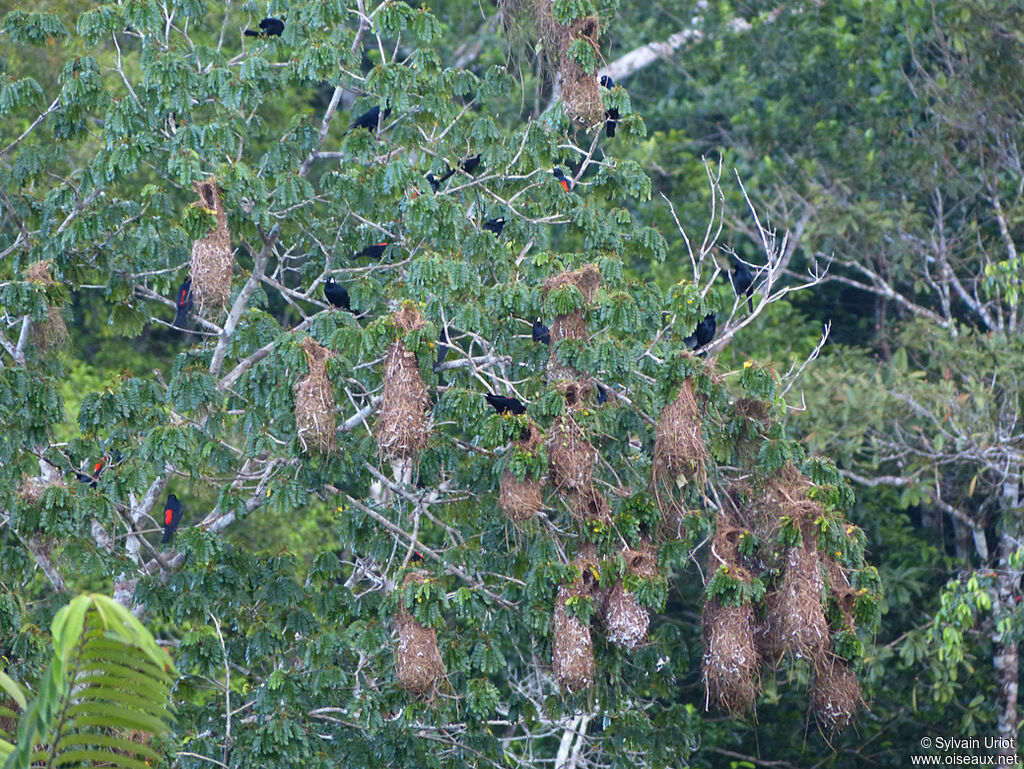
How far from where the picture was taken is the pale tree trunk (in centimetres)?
902

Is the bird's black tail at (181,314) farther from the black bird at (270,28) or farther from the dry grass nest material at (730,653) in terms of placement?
the dry grass nest material at (730,653)

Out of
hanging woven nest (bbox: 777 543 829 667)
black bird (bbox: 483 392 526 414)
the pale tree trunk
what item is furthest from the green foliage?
the pale tree trunk

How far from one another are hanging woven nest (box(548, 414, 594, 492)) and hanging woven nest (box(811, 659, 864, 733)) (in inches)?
54.2

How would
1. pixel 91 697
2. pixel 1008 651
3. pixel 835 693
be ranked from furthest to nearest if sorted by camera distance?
1. pixel 1008 651
2. pixel 835 693
3. pixel 91 697

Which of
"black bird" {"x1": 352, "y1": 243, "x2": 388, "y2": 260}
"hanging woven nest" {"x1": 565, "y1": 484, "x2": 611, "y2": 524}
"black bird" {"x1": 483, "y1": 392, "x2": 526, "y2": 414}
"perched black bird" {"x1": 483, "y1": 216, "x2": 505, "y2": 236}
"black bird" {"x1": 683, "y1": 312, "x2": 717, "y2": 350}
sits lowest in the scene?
"hanging woven nest" {"x1": 565, "y1": 484, "x2": 611, "y2": 524}

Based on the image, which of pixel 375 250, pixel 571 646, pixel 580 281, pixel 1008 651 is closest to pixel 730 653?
pixel 571 646

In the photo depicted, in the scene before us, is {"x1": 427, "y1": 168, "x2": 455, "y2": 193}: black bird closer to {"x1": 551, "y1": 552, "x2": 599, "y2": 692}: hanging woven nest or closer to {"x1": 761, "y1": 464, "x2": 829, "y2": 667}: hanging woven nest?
{"x1": 551, "y1": 552, "x2": 599, "y2": 692}: hanging woven nest

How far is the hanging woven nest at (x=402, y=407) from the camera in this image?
5.59m

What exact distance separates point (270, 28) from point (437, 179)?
124 cm

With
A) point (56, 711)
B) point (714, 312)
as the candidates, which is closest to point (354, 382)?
point (714, 312)

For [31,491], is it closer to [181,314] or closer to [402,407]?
[181,314]

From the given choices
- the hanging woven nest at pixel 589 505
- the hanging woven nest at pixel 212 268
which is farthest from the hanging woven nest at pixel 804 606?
the hanging woven nest at pixel 212 268

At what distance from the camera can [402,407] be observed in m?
5.60

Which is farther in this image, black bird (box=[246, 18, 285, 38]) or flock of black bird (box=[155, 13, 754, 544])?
black bird (box=[246, 18, 285, 38])
